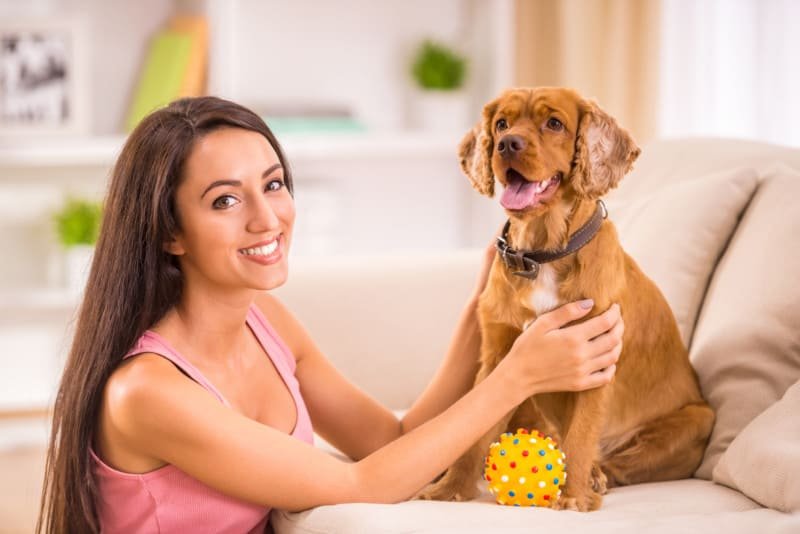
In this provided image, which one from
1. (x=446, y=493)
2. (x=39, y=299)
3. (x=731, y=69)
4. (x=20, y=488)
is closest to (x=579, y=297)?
(x=446, y=493)

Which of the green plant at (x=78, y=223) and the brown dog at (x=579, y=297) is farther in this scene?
the green plant at (x=78, y=223)

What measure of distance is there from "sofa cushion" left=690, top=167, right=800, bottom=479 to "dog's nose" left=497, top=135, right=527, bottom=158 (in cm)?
53

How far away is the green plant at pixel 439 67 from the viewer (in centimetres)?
411

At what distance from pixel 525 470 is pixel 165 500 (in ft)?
1.79

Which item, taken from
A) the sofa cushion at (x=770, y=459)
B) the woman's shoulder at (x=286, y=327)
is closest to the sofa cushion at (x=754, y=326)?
the sofa cushion at (x=770, y=459)

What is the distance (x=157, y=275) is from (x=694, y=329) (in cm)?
100

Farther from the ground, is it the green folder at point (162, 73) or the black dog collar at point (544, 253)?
the green folder at point (162, 73)

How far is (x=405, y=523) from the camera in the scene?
1.52 meters

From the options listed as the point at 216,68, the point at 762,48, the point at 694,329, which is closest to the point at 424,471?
the point at 694,329

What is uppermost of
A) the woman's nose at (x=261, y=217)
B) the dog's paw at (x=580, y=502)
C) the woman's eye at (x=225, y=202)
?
the woman's eye at (x=225, y=202)

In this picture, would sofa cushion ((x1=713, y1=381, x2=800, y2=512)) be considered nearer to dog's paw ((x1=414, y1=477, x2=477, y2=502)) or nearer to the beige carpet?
dog's paw ((x1=414, y1=477, x2=477, y2=502))

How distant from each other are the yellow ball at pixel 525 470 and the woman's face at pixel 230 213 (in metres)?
0.43

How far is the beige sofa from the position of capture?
155 cm

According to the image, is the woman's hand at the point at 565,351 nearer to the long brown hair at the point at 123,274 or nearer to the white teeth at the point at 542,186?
the white teeth at the point at 542,186
